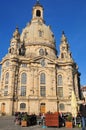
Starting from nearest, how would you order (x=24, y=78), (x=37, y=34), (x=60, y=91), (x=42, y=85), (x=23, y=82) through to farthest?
1. (x=23, y=82)
2. (x=42, y=85)
3. (x=24, y=78)
4. (x=60, y=91)
5. (x=37, y=34)

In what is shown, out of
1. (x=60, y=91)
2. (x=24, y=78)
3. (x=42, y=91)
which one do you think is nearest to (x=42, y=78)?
(x=42, y=91)

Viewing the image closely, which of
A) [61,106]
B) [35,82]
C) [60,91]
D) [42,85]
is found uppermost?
[35,82]

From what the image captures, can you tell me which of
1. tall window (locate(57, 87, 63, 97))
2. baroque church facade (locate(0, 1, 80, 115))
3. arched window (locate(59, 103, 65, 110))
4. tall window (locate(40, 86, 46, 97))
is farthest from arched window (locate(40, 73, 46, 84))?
arched window (locate(59, 103, 65, 110))

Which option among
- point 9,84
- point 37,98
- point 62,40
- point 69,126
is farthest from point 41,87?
point 69,126

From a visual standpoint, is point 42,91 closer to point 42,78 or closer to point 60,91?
point 42,78

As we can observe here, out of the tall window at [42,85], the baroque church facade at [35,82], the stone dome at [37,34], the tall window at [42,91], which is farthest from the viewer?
the stone dome at [37,34]

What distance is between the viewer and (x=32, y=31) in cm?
6888

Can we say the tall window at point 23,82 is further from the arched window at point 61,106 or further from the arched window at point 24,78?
the arched window at point 61,106

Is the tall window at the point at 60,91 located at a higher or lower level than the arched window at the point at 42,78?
lower

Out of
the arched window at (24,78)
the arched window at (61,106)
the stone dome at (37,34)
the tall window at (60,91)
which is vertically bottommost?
the arched window at (61,106)

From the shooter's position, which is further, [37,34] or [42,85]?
[37,34]

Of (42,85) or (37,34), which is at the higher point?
(37,34)

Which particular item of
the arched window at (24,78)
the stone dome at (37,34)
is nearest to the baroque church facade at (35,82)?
the arched window at (24,78)

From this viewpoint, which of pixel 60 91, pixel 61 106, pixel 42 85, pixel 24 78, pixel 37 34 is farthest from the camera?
pixel 37 34
